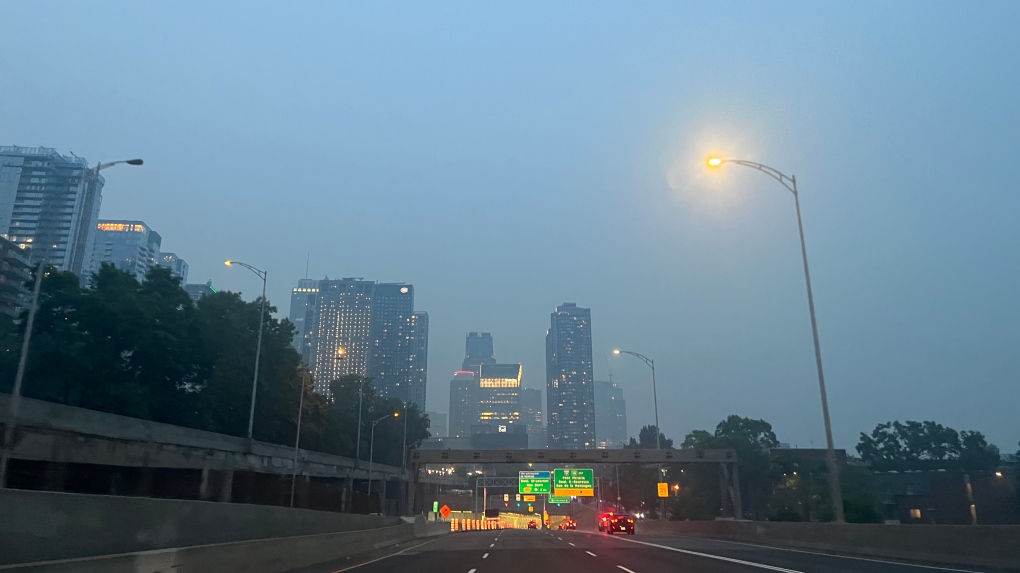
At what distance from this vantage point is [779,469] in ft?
321

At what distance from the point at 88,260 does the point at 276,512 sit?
178438mm

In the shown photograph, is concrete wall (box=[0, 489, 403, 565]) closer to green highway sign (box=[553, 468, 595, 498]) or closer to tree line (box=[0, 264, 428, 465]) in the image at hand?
tree line (box=[0, 264, 428, 465])

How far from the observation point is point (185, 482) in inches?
744

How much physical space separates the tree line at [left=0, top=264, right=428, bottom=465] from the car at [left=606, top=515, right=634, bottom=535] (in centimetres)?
2762

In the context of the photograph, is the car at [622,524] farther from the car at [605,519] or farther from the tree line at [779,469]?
the tree line at [779,469]

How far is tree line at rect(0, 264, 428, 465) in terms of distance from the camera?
176 feet

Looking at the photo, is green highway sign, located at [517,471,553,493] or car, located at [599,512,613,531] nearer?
car, located at [599,512,613,531]

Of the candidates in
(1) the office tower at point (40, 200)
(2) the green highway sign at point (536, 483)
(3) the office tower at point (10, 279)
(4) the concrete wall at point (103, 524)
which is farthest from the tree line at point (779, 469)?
(1) the office tower at point (40, 200)

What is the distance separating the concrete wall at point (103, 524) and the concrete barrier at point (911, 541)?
17.4 meters

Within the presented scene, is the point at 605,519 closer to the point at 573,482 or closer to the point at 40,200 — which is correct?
the point at 573,482

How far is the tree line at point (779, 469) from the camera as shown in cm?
8138

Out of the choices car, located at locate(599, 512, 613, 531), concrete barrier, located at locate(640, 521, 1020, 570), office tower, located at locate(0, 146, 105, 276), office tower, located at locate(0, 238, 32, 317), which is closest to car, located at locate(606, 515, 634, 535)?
car, located at locate(599, 512, 613, 531)

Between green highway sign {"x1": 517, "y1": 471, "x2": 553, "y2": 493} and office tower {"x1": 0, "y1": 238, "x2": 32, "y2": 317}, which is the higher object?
office tower {"x1": 0, "y1": 238, "x2": 32, "y2": 317}

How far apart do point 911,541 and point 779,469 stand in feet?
275
